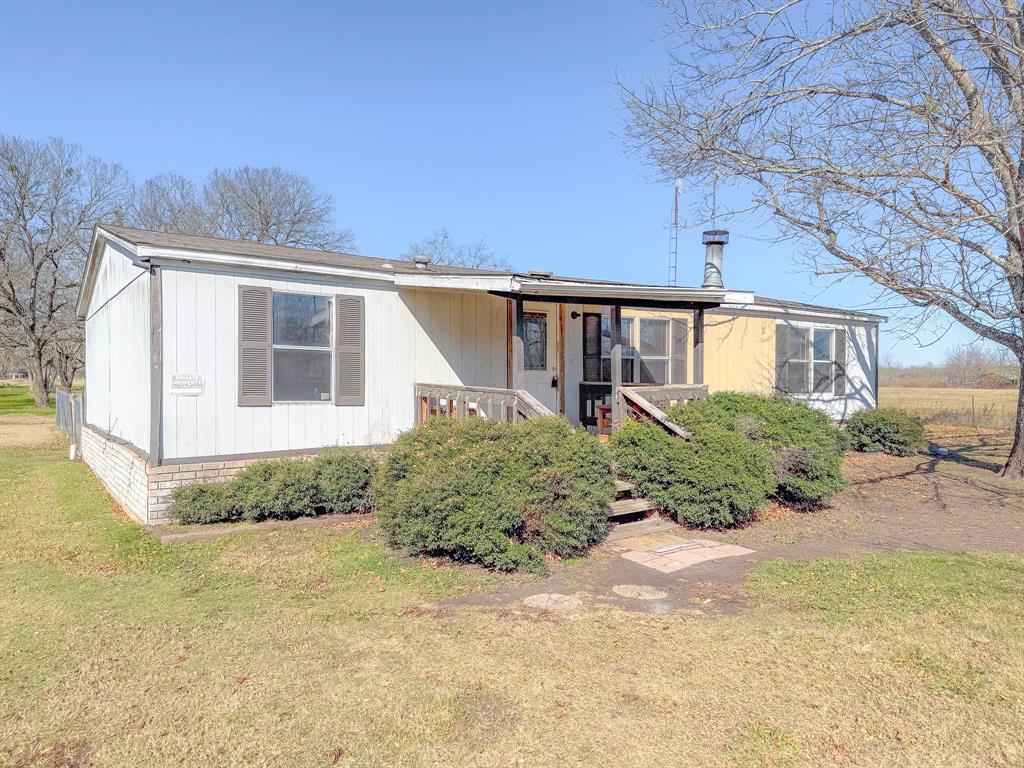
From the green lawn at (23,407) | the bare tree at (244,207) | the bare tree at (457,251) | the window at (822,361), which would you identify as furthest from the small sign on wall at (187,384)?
the bare tree at (457,251)

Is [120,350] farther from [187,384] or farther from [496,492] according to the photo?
[496,492]

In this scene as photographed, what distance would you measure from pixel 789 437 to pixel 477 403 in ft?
12.0

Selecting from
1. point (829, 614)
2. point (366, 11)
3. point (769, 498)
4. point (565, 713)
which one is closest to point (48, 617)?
point (565, 713)

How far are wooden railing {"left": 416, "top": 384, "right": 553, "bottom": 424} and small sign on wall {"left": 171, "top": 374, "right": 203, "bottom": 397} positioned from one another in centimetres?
265

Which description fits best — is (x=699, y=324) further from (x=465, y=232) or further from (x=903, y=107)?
(x=465, y=232)

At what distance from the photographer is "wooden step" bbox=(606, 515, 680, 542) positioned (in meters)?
6.23

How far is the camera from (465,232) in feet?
124

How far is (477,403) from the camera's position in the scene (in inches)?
302

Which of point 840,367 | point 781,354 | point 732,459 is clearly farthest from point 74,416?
point 840,367

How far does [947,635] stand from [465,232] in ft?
118

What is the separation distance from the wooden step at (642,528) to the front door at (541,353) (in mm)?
3823

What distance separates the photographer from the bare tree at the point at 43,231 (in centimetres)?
2795

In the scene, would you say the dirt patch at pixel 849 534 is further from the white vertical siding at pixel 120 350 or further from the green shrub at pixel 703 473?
the white vertical siding at pixel 120 350

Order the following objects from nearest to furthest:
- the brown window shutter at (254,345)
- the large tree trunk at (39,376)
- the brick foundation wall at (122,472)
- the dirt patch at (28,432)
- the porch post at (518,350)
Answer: the brick foundation wall at (122,472)
the brown window shutter at (254,345)
the porch post at (518,350)
the dirt patch at (28,432)
the large tree trunk at (39,376)
